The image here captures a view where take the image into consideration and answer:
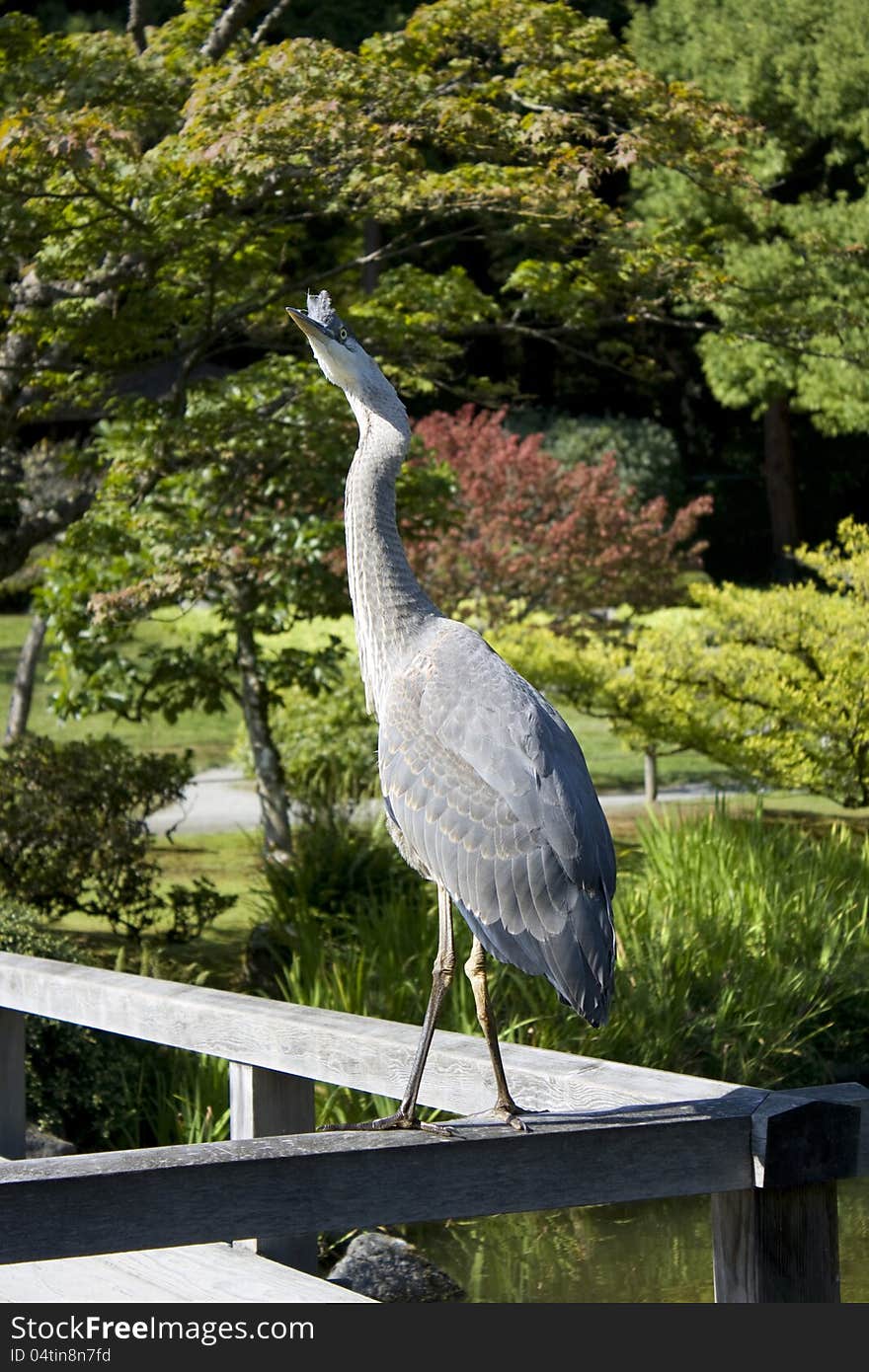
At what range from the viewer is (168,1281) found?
333 cm

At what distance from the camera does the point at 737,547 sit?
2653cm

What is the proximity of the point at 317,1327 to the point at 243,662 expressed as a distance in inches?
265

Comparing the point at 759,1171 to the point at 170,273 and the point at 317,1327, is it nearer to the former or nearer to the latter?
the point at 317,1327

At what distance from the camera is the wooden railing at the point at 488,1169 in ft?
7.12

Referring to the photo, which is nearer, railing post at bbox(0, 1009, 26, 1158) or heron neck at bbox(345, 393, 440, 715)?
heron neck at bbox(345, 393, 440, 715)

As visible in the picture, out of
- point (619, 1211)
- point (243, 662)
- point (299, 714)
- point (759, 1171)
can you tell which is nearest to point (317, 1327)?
point (759, 1171)

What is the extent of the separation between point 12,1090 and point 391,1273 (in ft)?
4.56

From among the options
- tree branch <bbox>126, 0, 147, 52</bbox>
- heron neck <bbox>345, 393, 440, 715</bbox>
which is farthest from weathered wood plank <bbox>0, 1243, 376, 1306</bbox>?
tree branch <bbox>126, 0, 147, 52</bbox>

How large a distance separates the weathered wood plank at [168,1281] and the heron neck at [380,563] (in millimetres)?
1200

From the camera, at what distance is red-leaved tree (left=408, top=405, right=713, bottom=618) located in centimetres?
1412

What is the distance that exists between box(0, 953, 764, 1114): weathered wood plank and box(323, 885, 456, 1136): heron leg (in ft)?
0.54

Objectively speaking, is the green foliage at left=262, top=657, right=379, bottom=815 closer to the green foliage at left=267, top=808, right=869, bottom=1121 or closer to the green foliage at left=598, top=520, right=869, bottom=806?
the green foliage at left=598, top=520, right=869, bottom=806

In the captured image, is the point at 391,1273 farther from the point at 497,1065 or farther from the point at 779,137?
the point at 779,137

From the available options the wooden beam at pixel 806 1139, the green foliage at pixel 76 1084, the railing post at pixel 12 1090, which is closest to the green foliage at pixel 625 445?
the green foliage at pixel 76 1084
